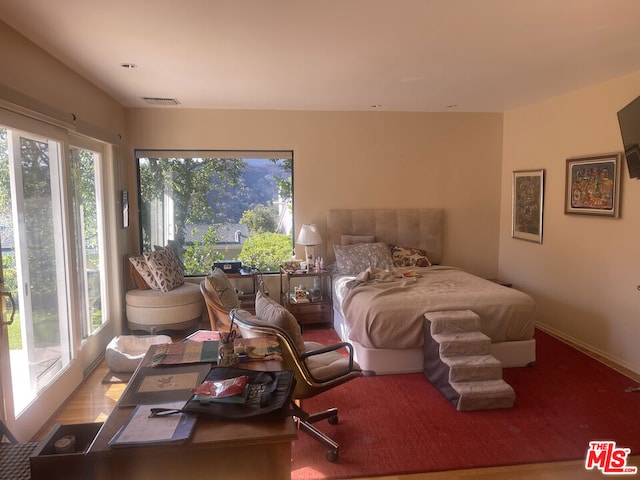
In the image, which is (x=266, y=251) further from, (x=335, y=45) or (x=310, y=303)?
(x=335, y=45)

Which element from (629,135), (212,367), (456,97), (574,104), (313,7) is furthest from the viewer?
(456,97)

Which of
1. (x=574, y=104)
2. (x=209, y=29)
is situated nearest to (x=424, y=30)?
(x=209, y=29)

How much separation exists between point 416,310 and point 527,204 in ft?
7.83

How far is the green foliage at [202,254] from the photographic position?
5.30m

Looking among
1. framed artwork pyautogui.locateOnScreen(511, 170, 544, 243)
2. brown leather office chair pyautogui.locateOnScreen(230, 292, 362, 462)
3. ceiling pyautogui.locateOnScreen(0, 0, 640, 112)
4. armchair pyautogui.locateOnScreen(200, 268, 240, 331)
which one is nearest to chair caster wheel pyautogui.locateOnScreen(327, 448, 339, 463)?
brown leather office chair pyautogui.locateOnScreen(230, 292, 362, 462)

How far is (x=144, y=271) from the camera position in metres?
4.72

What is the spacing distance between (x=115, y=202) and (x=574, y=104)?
15.5 feet

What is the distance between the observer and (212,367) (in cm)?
202

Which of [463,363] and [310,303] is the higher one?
[310,303]

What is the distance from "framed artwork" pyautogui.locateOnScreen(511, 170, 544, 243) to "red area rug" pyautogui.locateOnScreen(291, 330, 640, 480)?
1747 millimetres

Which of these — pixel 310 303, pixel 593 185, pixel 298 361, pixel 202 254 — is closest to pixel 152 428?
pixel 298 361

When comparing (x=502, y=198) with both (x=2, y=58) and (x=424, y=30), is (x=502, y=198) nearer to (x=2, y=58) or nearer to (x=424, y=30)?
(x=424, y=30)

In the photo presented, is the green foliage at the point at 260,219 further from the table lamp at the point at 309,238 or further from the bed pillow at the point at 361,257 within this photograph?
the bed pillow at the point at 361,257

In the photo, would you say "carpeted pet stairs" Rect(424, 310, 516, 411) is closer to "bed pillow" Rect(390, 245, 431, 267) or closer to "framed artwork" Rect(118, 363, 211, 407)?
"bed pillow" Rect(390, 245, 431, 267)
